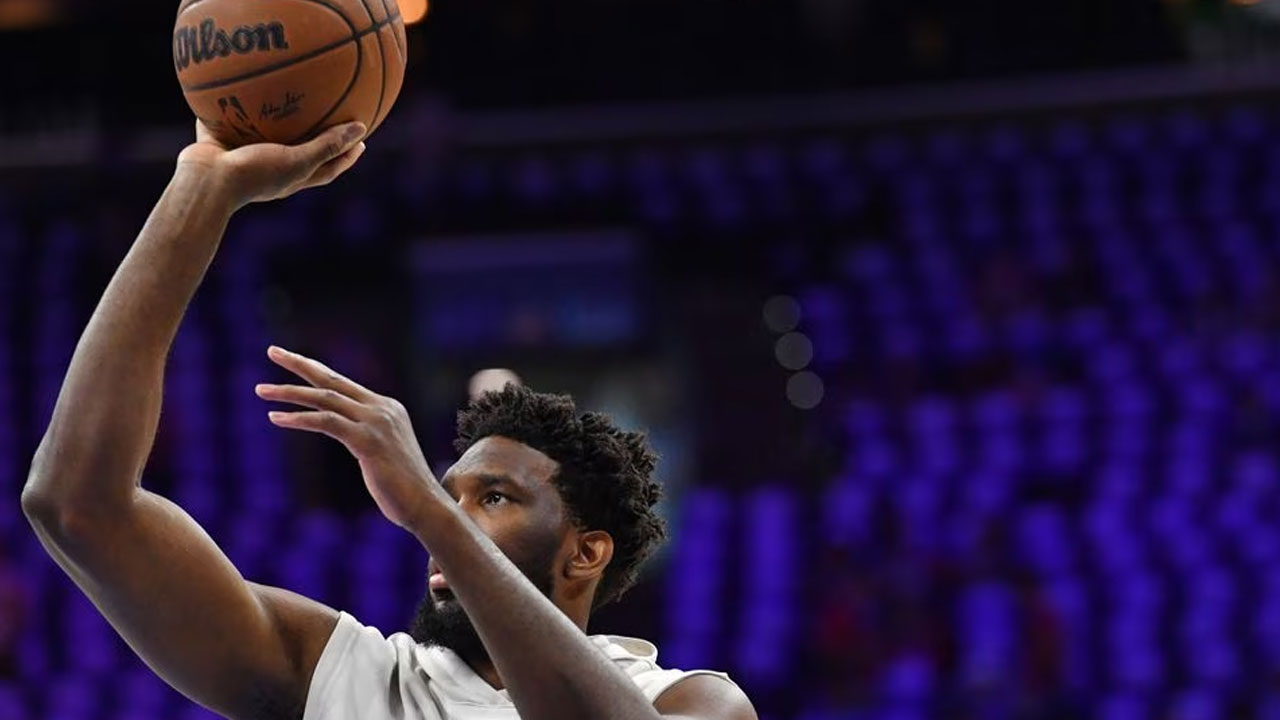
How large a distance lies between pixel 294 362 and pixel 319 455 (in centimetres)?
903

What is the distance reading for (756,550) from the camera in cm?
977

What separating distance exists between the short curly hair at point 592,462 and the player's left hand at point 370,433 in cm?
66

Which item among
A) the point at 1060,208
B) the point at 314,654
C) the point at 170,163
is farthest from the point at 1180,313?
the point at 314,654

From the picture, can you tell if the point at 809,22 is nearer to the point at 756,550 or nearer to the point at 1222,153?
the point at 1222,153

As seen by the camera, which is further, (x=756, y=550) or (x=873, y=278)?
(x=873, y=278)

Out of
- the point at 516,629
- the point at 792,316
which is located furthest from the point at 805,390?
the point at 516,629

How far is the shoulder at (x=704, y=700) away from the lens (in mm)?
2695

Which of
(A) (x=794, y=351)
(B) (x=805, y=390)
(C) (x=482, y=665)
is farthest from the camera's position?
(A) (x=794, y=351)

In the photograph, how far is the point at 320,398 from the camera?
229 cm

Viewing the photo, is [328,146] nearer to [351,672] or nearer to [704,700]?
[351,672]

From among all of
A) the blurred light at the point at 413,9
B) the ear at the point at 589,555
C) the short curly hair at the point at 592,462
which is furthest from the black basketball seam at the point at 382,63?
the blurred light at the point at 413,9
